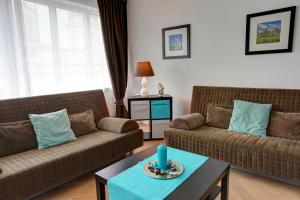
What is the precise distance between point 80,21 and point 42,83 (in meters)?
1.12

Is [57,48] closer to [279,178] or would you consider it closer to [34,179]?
[34,179]

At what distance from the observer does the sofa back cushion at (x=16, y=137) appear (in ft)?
6.39

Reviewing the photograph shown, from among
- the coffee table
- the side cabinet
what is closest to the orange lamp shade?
the side cabinet

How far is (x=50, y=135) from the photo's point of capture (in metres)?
2.16

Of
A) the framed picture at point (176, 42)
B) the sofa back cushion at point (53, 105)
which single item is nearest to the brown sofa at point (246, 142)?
the framed picture at point (176, 42)

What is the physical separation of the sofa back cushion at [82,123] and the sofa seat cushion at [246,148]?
1.03 m

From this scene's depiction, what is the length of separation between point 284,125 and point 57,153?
7.66 ft

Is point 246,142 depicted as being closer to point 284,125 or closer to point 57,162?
point 284,125

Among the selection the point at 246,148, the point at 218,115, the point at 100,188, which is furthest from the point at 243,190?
the point at 100,188

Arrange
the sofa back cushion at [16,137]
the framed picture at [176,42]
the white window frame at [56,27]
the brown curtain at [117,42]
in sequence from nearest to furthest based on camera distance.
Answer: the sofa back cushion at [16,137] < the white window frame at [56,27] < the framed picture at [176,42] < the brown curtain at [117,42]

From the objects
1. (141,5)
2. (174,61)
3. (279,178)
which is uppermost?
(141,5)

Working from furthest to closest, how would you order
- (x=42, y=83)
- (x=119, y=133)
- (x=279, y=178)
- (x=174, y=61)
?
(x=174, y=61), (x=42, y=83), (x=119, y=133), (x=279, y=178)

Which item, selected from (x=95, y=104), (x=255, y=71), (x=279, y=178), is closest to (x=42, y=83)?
(x=95, y=104)

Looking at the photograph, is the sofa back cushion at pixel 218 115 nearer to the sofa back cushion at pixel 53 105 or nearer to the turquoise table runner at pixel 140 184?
the turquoise table runner at pixel 140 184
